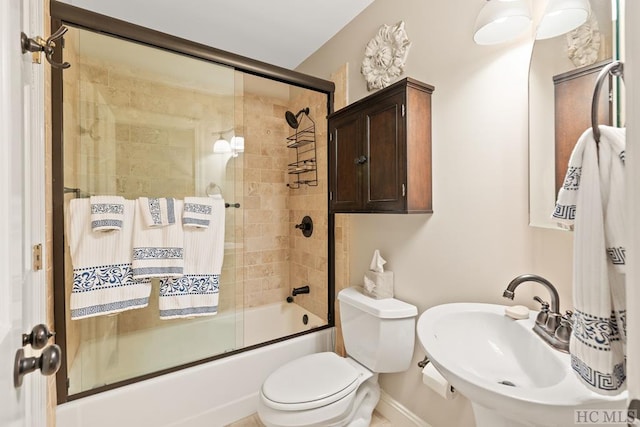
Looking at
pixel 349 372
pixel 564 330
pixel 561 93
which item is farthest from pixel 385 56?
pixel 349 372

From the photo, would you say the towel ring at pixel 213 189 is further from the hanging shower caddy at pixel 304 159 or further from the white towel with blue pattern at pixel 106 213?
the hanging shower caddy at pixel 304 159

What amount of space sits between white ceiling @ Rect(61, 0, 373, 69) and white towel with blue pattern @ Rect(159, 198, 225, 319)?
121 centimetres

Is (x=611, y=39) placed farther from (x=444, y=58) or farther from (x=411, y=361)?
(x=411, y=361)

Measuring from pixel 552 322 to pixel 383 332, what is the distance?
2.38ft

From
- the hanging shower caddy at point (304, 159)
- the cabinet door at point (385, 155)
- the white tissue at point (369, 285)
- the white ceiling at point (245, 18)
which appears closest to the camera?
the cabinet door at point (385, 155)

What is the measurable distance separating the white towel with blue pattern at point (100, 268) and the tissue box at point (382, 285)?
124 centimetres

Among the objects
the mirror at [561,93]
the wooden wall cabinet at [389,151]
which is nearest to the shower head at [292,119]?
the wooden wall cabinet at [389,151]

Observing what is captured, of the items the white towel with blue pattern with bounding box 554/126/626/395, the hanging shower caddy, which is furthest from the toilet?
the hanging shower caddy

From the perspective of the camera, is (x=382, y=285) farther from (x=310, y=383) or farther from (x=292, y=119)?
(x=292, y=119)

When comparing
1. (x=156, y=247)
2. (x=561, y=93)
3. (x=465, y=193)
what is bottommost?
(x=156, y=247)

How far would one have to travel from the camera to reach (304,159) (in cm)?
252

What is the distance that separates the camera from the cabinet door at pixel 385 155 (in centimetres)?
137

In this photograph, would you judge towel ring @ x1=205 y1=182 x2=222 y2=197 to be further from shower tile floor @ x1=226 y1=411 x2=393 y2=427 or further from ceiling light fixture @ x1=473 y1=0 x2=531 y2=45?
ceiling light fixture @ x1=473 y1=0 x2=531 y2=45

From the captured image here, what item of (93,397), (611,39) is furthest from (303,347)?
(611,39)
